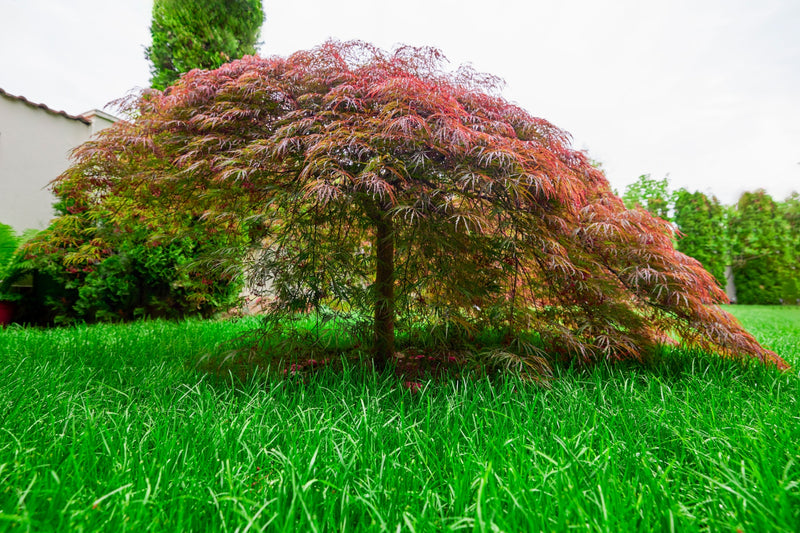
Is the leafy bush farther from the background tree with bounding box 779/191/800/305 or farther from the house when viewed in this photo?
the background tree with bounding box 779/191/800/305

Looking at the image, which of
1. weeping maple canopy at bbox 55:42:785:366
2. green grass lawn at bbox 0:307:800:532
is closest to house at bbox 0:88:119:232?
weeping maple canopy at bbox 55:42:785:366

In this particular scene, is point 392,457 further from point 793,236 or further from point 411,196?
point 793,236

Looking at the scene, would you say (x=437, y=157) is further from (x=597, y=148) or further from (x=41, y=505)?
(x=597, y=148)

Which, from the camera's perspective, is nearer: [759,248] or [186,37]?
[186,37]

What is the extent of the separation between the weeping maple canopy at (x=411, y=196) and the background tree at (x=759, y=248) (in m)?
12.2

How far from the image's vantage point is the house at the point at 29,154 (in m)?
4.69

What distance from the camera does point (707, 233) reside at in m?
10.6

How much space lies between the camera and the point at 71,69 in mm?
6828

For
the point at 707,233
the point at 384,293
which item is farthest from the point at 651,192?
the point at 384,293

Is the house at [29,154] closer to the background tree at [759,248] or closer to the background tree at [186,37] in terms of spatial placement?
the background tree at [186,37]

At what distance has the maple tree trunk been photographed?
2.10 metres

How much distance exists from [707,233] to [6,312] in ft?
51.2

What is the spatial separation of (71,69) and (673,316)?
33.5 ft

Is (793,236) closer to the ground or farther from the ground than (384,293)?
farther from the ground
